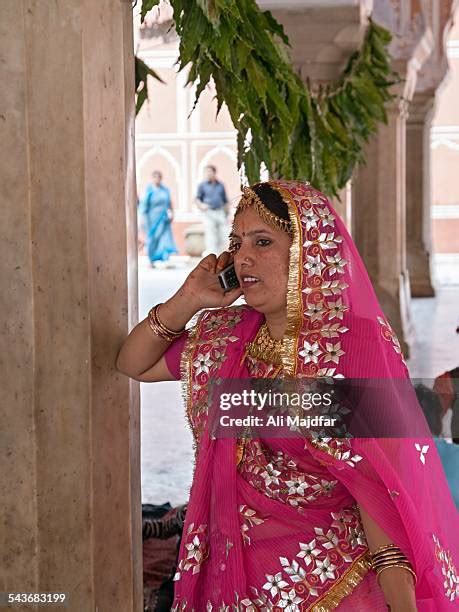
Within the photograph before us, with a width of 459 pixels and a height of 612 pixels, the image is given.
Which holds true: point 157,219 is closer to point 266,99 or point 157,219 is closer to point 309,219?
point 266,99

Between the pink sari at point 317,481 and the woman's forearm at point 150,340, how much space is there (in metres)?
0.23

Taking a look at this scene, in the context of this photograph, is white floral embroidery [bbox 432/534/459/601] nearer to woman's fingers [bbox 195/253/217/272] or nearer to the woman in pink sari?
the woman in pink sari

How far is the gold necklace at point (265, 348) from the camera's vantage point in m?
2.17

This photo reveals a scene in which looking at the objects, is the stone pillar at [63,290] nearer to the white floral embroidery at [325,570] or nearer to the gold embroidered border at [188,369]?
the gold embroidered border at [188,369]

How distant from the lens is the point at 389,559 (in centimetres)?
198

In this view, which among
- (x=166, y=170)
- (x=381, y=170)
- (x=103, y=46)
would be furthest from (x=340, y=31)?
(x=166, y=170)

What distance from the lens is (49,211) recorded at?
2176 millimetres

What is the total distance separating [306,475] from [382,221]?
235 inches

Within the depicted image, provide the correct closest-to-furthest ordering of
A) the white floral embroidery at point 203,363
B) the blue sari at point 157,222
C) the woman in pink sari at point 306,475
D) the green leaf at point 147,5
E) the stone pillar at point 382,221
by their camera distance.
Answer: the woman in pink sari at point 306,475
the white floral embroidery at point 203,363
the green leaf at point 147,5
the stone pillar at point 382,221
the blue sari at point 157,222

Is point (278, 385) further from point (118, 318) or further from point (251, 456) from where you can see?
point (118, 318)

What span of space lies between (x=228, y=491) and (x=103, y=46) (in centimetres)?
91

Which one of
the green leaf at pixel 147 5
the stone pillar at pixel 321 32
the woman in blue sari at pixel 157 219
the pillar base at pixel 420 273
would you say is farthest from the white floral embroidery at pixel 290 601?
the woman in blue sari at pixel 157 219

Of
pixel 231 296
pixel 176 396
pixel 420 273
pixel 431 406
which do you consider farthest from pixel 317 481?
pixel 420 273

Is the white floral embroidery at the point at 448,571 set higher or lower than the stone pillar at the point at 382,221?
lower
